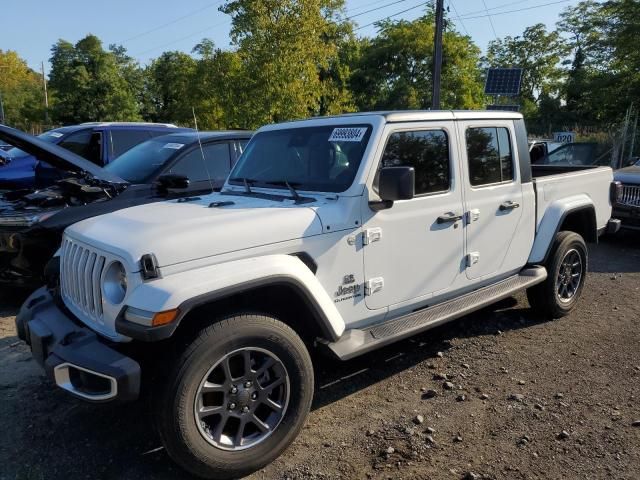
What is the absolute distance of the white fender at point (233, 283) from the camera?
247 centimetres

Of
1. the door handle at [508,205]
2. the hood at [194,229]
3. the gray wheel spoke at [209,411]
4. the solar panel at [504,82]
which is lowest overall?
the gray wheel spoke at [209,411]

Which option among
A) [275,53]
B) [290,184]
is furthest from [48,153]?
[275,53]

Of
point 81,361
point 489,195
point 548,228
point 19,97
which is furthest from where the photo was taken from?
point 19,97

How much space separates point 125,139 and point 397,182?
6286 mm

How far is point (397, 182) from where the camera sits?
3141 millimetres

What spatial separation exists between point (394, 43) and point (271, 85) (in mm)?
26474

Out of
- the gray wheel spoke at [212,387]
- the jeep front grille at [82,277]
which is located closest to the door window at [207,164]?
the jeep front grille at [82,277]

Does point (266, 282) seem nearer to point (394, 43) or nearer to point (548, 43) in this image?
point (394, 43)

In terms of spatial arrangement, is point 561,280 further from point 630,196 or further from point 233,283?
point 630,196

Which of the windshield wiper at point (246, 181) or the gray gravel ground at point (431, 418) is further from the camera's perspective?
the windshield wiper at point (246, 181)

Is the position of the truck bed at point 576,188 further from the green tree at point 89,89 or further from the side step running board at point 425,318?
the green tree at point 89,89

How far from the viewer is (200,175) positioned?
6207mm

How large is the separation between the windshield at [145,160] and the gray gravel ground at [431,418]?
7.12ft

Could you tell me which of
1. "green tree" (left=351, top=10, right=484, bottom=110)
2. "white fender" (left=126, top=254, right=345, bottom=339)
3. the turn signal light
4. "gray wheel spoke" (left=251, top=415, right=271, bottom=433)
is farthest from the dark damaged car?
"green tree" (left=351, top=10, right=484, bottom=110)
